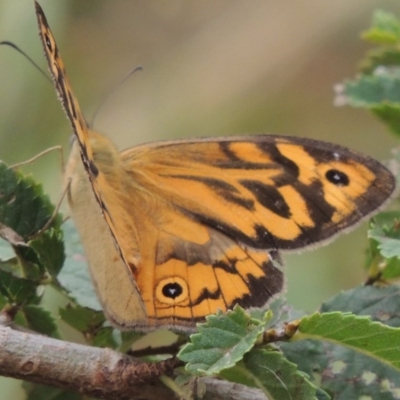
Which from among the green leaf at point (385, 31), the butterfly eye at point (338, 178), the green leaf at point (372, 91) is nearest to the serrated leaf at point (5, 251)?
the butterfly eye at point (338, 178)

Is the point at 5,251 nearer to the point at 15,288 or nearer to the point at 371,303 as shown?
the point at 15,288

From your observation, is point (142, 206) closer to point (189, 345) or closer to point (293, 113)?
point (189, 345)

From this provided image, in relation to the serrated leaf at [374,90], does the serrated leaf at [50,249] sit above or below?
below

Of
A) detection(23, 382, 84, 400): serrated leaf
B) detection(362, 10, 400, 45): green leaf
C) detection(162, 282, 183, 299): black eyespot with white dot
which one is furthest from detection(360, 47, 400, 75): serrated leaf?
detection(23, 382, 84, 400): serrated leaf

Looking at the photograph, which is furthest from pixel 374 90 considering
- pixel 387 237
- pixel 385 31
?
pixel 387 237

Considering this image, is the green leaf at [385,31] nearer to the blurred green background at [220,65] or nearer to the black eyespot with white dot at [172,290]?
the black eyespot with white dot at [172,290]

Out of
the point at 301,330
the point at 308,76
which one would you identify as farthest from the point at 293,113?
the point at 301,330
